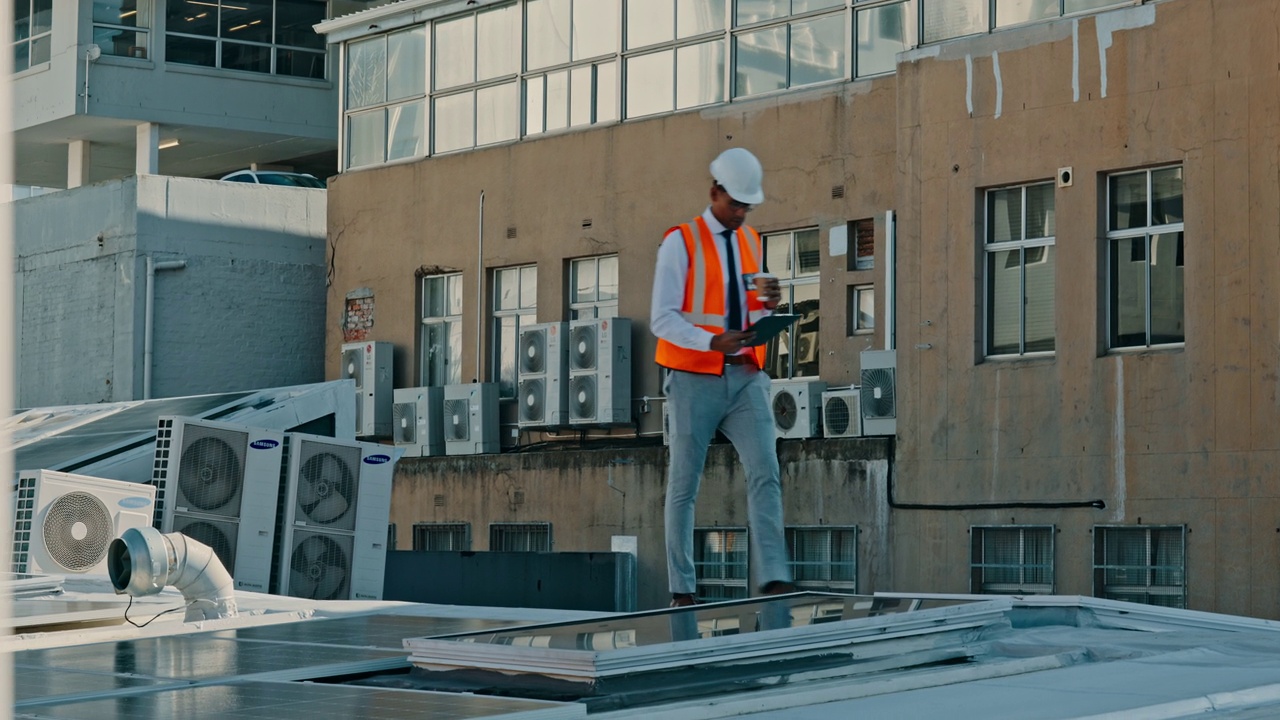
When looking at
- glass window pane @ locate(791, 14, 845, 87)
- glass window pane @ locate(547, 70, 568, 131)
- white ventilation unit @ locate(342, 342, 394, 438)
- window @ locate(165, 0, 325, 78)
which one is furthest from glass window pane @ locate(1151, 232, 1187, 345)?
window @ locate(165, 0, 325, 78)

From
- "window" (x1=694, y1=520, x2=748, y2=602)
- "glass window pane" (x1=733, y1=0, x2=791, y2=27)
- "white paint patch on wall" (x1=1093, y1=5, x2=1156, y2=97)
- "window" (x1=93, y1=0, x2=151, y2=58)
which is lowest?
"window" (x1=694, y1=520, x2=748, y2=602)

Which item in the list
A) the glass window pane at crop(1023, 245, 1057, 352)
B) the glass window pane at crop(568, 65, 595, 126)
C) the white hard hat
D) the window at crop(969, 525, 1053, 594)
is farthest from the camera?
the glass window pane at crop(568, 65, 595, 126)

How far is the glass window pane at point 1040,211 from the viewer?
20094mm

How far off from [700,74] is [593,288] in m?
3.81

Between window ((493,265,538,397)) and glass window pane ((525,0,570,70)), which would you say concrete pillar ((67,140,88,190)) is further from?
glass window pane ((525,0,570,70))

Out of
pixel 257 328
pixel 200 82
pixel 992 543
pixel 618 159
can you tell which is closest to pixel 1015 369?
pixel 992 543

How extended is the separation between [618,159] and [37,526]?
47.9 feet

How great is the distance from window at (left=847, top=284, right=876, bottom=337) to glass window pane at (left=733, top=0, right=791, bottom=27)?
398 cm

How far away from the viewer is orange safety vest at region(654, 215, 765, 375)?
25.3ft

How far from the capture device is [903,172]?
21.3m

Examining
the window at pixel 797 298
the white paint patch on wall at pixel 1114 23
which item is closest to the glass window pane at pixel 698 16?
the window at pixel 797 298

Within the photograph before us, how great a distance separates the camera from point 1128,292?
19.4 m

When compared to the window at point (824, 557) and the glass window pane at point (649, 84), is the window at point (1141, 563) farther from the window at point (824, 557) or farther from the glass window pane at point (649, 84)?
the glass window pane at point (649, 84)

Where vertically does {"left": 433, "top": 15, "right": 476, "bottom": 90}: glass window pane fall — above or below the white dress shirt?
above
